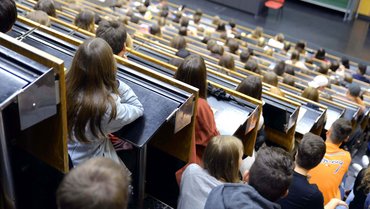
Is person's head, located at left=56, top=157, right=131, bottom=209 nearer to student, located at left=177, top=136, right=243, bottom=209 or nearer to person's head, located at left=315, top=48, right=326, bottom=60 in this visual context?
student, located at left=177, top=136, right=243, bottom=209

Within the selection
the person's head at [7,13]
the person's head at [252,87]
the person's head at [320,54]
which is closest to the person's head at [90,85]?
the person's head at [7,13]

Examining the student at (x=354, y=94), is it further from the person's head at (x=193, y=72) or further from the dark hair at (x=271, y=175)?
the dark hair at (x=271, y=175)

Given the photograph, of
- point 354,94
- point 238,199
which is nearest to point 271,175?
point 238,199

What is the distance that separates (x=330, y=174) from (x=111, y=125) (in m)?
1.83

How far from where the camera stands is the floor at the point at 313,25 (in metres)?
10.5

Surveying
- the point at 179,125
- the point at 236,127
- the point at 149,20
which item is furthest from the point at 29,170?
the point at 149,20

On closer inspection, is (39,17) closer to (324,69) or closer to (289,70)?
(289,70)

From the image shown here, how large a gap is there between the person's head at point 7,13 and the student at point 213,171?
1.10 meters

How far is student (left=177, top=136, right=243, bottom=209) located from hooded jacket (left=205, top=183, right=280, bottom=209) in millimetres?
269

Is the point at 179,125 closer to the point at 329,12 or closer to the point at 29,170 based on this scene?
the point at 29,170

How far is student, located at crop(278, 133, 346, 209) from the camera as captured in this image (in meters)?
2.47

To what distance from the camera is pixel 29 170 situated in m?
1.85

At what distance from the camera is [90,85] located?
6.41ft

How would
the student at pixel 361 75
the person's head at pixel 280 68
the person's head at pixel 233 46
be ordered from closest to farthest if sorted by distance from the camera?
the person's head at pixel 280 68 → the person's head at pixel 233 46 → the student at pixel 361 75
